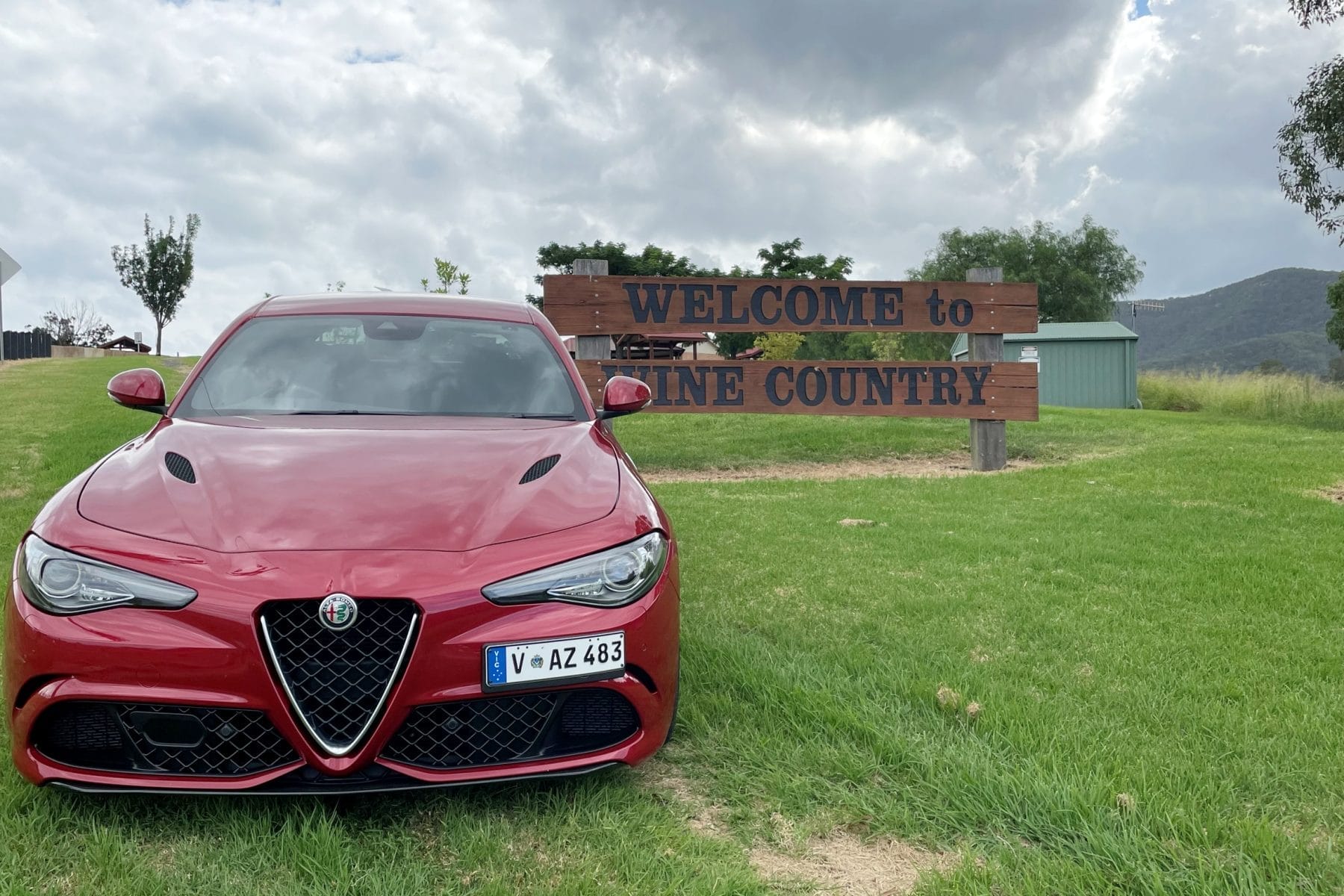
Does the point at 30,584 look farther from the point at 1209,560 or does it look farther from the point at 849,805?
the point at 1209,560

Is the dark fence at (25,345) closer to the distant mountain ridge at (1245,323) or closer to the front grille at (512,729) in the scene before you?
the front grille at (512,729)

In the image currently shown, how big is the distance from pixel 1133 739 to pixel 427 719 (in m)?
2.14

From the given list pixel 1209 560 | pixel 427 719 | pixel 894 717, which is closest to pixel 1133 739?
pixel 894 717

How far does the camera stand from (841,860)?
91.9 inches

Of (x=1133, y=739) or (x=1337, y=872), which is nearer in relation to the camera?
(x=1337, y=872)

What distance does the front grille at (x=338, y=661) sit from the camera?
2232 millimetres

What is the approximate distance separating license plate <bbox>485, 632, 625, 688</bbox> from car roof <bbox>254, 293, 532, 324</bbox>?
2.06 m

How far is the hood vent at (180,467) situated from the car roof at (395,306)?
1.29 m

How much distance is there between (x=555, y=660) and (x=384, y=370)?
1.75m

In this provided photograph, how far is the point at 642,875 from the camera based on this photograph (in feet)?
7.29

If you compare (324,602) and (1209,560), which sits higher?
(324,602)

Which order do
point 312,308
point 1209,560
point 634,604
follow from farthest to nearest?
point 1209,560
point 312,308
point 634,604

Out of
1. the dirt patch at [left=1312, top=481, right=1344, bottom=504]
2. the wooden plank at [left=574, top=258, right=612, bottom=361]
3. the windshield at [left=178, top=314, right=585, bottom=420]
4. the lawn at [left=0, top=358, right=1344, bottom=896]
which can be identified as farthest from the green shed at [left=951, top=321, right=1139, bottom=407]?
the windshield at [left=178, top=314, right=585, bottom=420]

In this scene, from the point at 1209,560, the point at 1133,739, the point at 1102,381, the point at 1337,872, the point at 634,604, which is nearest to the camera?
the point at 1337,872
